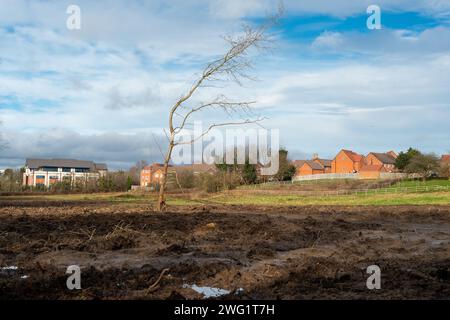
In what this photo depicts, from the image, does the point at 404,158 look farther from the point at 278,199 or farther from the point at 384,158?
the point at 278,199

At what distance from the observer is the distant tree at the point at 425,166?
77.9m

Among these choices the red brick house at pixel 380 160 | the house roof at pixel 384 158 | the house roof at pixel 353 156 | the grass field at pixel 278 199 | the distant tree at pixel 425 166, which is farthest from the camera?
the house roof at pixel 353 156

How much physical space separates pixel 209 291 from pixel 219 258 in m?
2.67

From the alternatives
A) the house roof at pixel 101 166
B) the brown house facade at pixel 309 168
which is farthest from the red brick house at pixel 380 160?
the house roof at pixel 101 166

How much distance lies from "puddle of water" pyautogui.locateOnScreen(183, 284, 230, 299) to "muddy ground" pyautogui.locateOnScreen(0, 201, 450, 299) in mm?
122

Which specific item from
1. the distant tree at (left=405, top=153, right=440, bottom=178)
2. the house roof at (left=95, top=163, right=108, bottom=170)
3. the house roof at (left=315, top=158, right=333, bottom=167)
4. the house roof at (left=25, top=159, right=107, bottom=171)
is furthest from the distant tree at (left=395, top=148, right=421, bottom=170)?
the house roof at (left=95, top=163, right=108, bottom=170)

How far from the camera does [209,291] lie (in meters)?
6.86

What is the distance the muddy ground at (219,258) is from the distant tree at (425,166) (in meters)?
65.6

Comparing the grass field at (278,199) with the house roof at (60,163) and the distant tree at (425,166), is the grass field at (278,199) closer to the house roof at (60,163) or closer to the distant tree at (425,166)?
the distant tree at (425,166)

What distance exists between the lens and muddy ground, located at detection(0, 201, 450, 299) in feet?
22.1

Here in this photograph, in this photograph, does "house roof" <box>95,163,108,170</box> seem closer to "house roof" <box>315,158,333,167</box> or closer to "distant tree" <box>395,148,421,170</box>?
"house roof" <box>315,158,333,167</box>

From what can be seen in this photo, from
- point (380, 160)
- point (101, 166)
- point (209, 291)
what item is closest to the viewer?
point (209, 291)

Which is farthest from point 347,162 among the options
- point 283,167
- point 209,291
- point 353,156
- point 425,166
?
point 209,291
